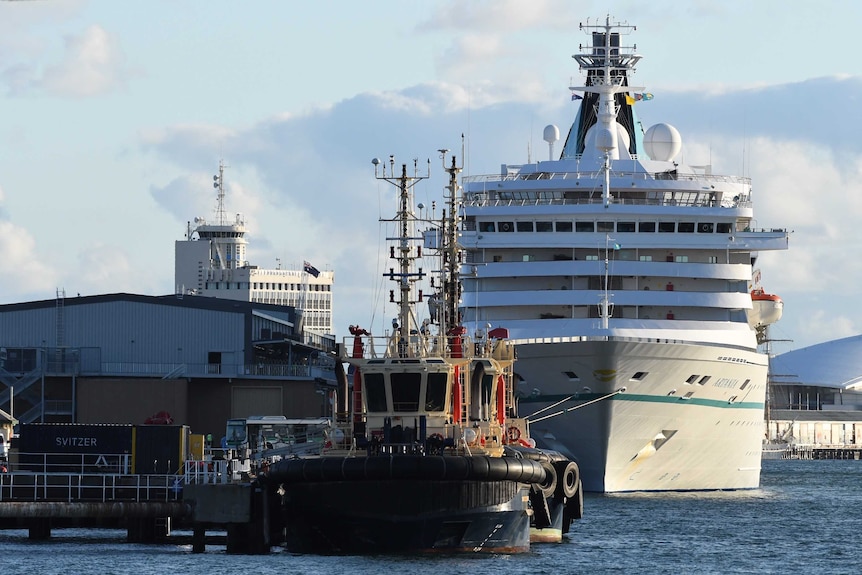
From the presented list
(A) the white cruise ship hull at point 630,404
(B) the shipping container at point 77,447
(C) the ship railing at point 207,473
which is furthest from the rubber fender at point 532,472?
(A) the white cruise ship hull at point 630,404

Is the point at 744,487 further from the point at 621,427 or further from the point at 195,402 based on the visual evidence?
the point at 195,402

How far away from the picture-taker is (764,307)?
89188 mm

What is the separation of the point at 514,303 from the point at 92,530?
2181 cm

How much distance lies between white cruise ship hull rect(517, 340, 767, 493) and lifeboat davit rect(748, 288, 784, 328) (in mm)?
10759

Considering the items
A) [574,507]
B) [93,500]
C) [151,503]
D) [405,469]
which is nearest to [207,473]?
[151,503]

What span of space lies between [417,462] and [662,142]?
151 ft

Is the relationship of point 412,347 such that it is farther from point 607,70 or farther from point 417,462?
point 607,70

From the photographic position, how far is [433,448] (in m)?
48.1

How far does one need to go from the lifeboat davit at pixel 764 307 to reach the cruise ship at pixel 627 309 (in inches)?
208

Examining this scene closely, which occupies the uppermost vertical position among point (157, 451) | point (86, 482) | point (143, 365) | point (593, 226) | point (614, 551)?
point (593, 226)

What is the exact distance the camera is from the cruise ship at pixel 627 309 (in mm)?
74000

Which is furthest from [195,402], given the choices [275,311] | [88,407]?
[275,311]

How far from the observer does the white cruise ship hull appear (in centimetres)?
7344

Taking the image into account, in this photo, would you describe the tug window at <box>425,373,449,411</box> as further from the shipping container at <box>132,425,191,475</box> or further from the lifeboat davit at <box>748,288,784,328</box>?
the lifeboat davit at <box>748,288,784,328</box>
